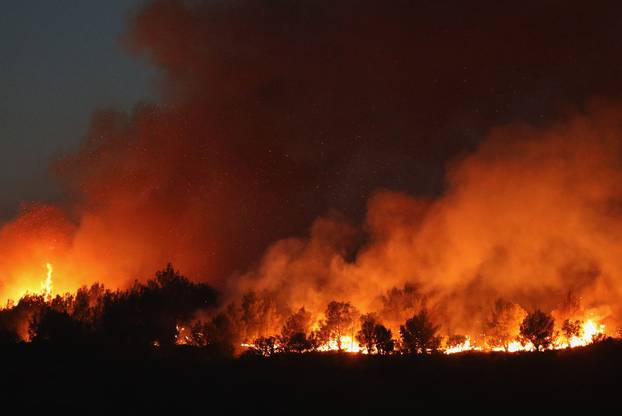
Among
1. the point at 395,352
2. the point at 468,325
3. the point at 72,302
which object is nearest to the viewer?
the point at 395,352

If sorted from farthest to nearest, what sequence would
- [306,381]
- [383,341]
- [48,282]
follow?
[48,282] < [383,341] < [306,381]

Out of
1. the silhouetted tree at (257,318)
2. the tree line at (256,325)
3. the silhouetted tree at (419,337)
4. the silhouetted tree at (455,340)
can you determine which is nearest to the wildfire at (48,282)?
the tree line at (256,325)

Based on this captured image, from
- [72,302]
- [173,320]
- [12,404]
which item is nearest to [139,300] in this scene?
[173,320]

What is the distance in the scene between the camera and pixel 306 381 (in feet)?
92.5

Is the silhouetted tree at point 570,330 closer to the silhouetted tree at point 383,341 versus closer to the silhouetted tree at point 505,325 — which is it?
the silhouetted tree at point 505,325

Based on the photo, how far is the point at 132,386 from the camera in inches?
1106

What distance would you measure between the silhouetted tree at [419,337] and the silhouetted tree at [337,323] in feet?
11.9

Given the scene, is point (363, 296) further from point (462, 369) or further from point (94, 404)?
point (94, 404)

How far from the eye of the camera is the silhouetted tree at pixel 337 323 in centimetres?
3472

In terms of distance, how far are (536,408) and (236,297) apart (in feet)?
90.5

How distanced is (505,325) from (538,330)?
1719mm

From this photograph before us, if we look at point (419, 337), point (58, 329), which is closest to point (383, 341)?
point (419, 337)

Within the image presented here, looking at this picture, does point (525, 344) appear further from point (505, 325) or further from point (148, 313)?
point (148, 313)

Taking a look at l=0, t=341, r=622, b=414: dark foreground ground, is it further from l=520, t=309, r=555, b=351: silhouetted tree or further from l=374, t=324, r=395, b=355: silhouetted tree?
l=520, t=309, r=555, b=351: silhouetted tree
